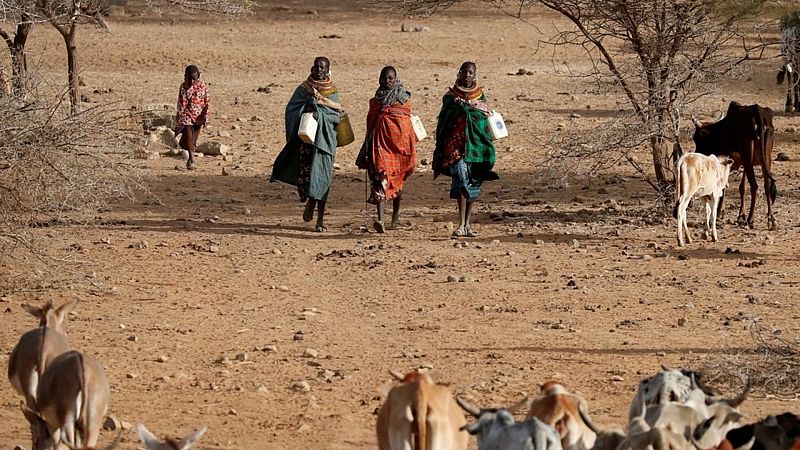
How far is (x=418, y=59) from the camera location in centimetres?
2984

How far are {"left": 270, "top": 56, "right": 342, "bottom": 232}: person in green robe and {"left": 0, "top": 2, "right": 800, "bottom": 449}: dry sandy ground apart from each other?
1.52 feet

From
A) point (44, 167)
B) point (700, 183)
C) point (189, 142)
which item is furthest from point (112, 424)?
point (189, 142)

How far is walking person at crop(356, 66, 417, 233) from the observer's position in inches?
598

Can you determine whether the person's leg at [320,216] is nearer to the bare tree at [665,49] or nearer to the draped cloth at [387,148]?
the draped cloth at [387,148]

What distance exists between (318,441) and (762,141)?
333 inches

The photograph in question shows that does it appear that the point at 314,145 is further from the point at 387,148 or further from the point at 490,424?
the point at 490,424

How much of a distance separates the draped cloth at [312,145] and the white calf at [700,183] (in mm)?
3561

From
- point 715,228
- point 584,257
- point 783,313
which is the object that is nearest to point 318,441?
point 783,313

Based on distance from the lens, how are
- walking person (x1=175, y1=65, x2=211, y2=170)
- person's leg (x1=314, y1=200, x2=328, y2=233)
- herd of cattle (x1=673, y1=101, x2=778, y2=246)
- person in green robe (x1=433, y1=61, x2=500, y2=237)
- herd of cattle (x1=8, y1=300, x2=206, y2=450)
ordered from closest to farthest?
1. herd of cattle (x1=8, y1=300, x2=206, y2=450)
2. herd of cattle (x1=673, y1=101, x2=778, y2=246)
3. person in green robe (x1=433, y1=61, x2=500, y2=237)
4. person's leg (x1=314, y1=200, x2=328, y2=233)
5. walking person (x1=175, y1=65, x2=211, y2=170)

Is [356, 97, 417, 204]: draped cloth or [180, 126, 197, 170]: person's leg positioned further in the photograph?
[180, 126, 197, 170]: person's leg

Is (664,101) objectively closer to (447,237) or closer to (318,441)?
(447,237)

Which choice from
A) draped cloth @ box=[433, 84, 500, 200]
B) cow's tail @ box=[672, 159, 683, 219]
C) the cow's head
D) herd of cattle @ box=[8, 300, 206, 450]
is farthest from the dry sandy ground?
the cow's head

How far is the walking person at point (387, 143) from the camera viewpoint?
15180 mm

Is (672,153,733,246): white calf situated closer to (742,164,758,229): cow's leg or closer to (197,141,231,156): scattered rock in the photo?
(742,164,758,229): cow's leg
